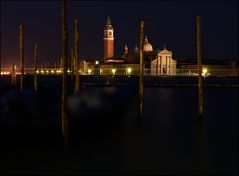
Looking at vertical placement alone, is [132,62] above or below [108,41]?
below

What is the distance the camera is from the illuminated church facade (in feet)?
316

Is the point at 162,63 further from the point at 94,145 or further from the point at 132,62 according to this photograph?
the point at 94,145

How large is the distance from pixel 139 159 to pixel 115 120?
207 inches

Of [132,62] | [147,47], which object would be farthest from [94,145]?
[147,47]

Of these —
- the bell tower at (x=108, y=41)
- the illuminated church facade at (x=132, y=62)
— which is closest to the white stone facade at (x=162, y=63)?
the illuminated church facade at (x=132, y=62)

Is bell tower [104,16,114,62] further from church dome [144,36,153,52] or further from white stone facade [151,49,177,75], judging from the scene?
white stone facade [151,49,177,75]

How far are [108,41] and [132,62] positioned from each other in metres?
11.1

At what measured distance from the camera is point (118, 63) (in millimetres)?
99312

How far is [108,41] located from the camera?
4166 inches

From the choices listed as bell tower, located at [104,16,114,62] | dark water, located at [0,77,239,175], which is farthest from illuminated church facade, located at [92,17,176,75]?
dark water, located at [0,77,239,175]

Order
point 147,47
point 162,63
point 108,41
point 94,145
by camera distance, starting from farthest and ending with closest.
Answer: point 147,47, point 108,41, point 162,63, point 94,145

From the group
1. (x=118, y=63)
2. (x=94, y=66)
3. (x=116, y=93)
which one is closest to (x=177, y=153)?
(x=116, y=93)

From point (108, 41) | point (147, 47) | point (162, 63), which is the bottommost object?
point (162, 63)

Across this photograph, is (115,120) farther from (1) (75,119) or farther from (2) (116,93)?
(1) (75,119)
